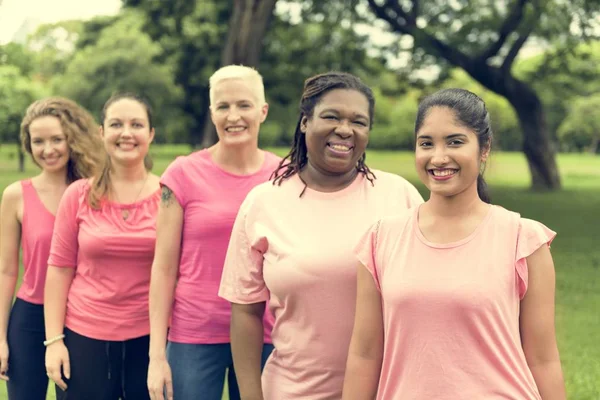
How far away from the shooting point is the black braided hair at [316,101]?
8.33 feet

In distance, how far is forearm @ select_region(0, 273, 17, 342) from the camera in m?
3.73

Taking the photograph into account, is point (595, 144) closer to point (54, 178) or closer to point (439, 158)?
point (54, 178)

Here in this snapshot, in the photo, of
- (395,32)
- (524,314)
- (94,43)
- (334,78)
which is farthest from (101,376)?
(94,43)

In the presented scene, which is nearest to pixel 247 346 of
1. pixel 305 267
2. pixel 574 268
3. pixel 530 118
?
pixel 305 267

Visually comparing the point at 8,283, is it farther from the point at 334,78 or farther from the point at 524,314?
the point at 524,314

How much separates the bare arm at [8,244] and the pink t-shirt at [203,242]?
1.05 metres

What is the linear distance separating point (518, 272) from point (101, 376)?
1945mm

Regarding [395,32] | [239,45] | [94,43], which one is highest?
[94,43]

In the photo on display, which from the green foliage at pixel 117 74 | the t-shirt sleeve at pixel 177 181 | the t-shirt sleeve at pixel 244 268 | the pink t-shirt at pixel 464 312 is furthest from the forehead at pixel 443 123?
the green foliage at pixel 117 74

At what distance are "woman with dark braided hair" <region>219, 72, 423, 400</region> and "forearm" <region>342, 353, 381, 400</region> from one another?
161 mm

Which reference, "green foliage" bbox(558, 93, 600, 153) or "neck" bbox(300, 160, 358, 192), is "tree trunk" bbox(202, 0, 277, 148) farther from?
"green foliage" bbox(558, 93, 600, 153)

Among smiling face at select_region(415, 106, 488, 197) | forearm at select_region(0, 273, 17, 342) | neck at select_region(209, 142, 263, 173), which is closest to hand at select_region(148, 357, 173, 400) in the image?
neck at select_region(209, 142, 263, 173)

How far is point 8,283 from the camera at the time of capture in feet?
12.5

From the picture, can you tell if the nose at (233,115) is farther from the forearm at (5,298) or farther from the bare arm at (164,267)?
the forearm at (5,298)
